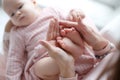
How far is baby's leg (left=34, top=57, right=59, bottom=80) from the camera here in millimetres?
762

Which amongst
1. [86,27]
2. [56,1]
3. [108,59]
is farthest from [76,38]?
[56,1]

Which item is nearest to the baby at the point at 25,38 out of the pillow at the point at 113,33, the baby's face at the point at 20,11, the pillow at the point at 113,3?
the baby's face at the point at 20,11

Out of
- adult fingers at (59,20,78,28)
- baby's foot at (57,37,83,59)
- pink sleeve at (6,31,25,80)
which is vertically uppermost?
adult fingers at (59,20,78,28)

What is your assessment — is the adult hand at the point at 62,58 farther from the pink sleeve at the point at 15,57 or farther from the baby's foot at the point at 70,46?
the pink sleeve at the point at 15,57

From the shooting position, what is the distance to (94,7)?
1138mm

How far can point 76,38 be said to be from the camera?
2.49ft

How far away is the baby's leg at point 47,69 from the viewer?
0.76m

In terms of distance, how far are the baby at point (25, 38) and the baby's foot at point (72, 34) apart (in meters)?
0.08

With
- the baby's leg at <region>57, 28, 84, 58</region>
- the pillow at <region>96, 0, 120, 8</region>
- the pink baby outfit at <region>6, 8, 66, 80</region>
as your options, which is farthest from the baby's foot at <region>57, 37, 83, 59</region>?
the pillow at <region>96, 0, 120, 8</region>

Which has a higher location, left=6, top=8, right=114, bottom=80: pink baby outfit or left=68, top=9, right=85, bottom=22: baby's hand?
left=68, top=9, right=85, bottom=22: baby's hand

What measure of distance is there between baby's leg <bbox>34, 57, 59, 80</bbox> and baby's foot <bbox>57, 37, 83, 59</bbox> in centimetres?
6

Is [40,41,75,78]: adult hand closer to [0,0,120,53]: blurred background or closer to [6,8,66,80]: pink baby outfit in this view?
[6,8,66,80]: pink baby outfit

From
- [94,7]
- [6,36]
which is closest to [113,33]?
[94,7]

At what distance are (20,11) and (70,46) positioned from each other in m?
0.22
